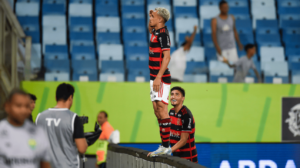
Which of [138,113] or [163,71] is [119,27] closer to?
[138,113]

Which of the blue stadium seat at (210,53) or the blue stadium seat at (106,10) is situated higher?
the blue stadium seat at (106,10)

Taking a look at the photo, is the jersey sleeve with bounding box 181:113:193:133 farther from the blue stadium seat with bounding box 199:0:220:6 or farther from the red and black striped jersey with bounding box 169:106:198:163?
the blue stadium seat with bounding box 199:0:220:6

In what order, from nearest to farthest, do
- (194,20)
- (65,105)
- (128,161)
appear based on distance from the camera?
(65,105), (128,161), (194,20)

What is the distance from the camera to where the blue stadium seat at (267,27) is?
34.1ft

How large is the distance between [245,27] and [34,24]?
17.0 feet

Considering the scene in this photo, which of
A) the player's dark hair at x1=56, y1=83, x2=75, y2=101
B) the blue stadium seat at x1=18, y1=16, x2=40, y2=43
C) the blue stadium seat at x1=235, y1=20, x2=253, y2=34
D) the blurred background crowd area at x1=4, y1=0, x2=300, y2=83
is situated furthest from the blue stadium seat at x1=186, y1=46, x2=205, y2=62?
the player's dark hair at x1=56, y1=83, x2=75, y2=101

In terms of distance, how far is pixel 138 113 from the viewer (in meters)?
7.98

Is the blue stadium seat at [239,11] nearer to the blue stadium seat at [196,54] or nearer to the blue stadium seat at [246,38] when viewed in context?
the blue stadium seat at [246,38]

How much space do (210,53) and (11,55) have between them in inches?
169

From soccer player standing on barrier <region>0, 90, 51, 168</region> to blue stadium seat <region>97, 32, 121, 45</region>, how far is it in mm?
7189

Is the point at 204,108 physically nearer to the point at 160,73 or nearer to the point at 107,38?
the point at 107,38

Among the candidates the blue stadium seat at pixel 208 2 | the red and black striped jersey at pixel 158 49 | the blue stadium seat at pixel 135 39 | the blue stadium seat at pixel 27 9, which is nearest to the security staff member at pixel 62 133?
the red and black striped jersey at pixel 158 49

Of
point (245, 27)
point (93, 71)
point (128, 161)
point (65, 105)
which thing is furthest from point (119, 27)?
point (65, 105)

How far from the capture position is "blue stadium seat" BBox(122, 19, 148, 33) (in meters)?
10.0
